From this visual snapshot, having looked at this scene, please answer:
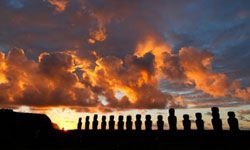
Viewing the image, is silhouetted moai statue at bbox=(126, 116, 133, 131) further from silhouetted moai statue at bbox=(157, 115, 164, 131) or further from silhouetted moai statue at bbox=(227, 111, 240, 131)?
silhouetted moai statue at bbox=(227, 111, 240, 131)

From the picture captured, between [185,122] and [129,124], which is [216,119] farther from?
[129,124]

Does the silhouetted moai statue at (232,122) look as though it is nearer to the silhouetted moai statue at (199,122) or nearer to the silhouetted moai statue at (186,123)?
the silhouetted moai statue at (199,122)

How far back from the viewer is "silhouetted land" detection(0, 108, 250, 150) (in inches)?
851

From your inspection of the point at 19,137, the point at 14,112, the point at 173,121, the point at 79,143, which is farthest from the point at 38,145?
the point at 173,121

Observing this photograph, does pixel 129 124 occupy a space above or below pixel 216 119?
below

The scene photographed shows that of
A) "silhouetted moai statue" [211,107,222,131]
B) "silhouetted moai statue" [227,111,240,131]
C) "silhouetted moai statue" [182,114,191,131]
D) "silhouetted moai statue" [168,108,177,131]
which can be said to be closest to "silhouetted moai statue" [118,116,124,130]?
"silhouetted moai statue" [168,108,177,131]

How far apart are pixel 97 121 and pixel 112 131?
7.82 metres

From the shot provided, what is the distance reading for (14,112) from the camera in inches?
1713

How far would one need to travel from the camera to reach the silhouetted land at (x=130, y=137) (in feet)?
70.9

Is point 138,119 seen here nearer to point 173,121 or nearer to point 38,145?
point 173,121

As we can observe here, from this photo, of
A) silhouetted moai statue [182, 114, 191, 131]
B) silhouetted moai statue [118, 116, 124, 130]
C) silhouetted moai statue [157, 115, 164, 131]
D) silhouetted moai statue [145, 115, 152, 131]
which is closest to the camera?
silhouetted moai statue [182, 114, 191, 131]

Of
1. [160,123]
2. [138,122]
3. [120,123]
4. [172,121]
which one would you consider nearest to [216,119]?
[172,121]

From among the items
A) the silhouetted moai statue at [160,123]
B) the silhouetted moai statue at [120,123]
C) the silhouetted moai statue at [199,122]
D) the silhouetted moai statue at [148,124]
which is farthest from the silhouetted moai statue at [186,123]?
the silhouetted moai statue at [120,123]

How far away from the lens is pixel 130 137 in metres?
29.0
